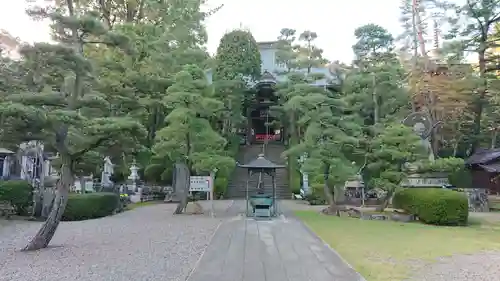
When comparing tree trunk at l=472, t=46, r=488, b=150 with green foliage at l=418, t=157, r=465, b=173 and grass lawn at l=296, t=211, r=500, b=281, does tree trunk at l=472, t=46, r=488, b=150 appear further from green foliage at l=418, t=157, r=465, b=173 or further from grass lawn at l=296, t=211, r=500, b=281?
grass lawn at l=296, t=211, r=500, b=281

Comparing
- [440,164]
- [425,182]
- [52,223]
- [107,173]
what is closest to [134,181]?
[107,173]

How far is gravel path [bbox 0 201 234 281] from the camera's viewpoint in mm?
5480

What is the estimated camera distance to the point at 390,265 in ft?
20.0

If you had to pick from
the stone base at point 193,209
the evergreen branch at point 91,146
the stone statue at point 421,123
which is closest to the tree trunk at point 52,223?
the evergreen branch at point 91,146

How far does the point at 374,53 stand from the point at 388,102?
20.4 feet

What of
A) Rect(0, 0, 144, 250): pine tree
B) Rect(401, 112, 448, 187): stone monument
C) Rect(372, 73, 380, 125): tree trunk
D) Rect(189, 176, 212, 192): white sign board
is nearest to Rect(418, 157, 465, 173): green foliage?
Rect(401, 112, 448, 187): stone monument

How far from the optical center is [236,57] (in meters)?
24.9

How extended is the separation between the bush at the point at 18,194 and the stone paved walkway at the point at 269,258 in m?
7.19

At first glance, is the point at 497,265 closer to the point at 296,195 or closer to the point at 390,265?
the point at 390,265

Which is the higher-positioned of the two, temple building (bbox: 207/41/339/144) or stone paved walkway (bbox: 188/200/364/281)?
temple building (bbox: 207/41/339/144)

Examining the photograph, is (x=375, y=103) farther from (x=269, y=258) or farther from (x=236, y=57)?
(x=269, y=258)

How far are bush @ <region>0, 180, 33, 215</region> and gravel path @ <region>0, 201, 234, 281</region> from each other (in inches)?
43.7

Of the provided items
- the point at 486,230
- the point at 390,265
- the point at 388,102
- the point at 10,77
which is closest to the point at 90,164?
the point at 10,77

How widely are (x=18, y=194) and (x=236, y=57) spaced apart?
15722mm
